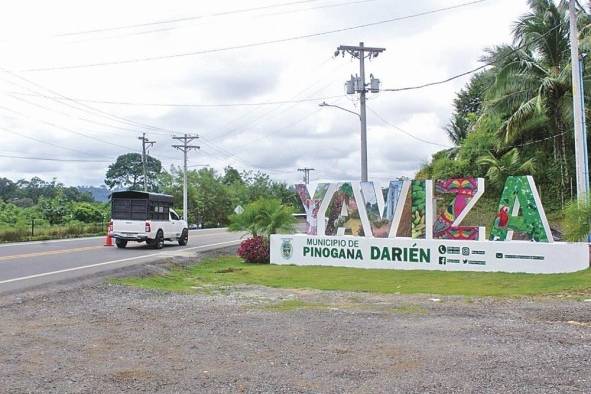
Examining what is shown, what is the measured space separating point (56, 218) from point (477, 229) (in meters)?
34.5

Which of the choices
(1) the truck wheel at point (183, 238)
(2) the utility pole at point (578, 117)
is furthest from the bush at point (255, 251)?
(2) the utility pole at point (578, 117)

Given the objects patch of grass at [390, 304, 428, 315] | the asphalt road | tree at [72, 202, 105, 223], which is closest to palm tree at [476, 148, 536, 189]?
the asphalt road

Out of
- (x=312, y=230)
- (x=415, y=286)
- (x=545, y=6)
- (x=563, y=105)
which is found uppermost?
(x=545, y=6)

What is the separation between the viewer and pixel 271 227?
2370 centimetres

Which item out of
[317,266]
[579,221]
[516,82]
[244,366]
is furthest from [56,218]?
[244,366]

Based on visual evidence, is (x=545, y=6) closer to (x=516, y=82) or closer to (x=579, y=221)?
(x=516, y=82)

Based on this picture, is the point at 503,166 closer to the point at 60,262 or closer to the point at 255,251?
the point at 255,251

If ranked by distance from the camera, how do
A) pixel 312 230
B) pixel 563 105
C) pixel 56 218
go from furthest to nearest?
pixel 56 218, pixel 563 105, pixel 312 230

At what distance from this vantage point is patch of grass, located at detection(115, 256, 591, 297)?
45.1 ft

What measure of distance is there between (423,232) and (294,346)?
12.5 meters

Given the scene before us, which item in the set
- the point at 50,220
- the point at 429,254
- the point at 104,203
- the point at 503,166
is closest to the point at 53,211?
the point at 50,220

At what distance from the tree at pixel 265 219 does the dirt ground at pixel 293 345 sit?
1215 centimetres

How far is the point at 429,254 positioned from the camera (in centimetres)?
1859

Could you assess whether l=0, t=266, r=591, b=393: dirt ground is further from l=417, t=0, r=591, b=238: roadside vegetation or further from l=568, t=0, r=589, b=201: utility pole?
l=417, t=0, r=591, b=238: roadside vegetation
